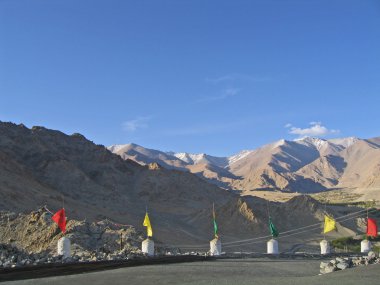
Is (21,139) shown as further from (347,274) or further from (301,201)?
(347,274)

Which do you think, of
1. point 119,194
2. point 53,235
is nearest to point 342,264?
point 53,235

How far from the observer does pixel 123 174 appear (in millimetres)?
85625

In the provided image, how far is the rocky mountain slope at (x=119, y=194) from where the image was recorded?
174 ft

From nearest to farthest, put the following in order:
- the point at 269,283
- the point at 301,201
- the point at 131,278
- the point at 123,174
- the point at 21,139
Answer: the point at 269,283 < the point at 131,278 < the point at 301,201 < the point at 21,139 < the point at 123,174

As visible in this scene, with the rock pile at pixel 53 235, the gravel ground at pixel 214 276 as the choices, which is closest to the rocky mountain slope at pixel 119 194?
the rock pile at pixel 53 235

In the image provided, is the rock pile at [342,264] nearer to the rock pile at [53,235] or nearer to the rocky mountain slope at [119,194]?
the rock pile at [53,235]

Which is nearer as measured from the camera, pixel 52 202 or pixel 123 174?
pixel 52 202

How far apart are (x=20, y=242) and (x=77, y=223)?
4.42 m

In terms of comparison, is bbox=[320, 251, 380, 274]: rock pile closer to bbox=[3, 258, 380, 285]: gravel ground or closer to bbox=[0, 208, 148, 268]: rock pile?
bbox=[3, 258, 380, 285]: gravel ground

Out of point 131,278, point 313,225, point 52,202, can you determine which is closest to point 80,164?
point 52,202

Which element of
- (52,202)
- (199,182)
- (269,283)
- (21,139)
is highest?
(21,139)

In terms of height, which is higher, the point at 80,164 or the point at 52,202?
the point at 80,164

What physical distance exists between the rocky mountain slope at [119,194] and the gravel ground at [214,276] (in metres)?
23.6

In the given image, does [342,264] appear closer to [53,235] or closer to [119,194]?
[53,235]
